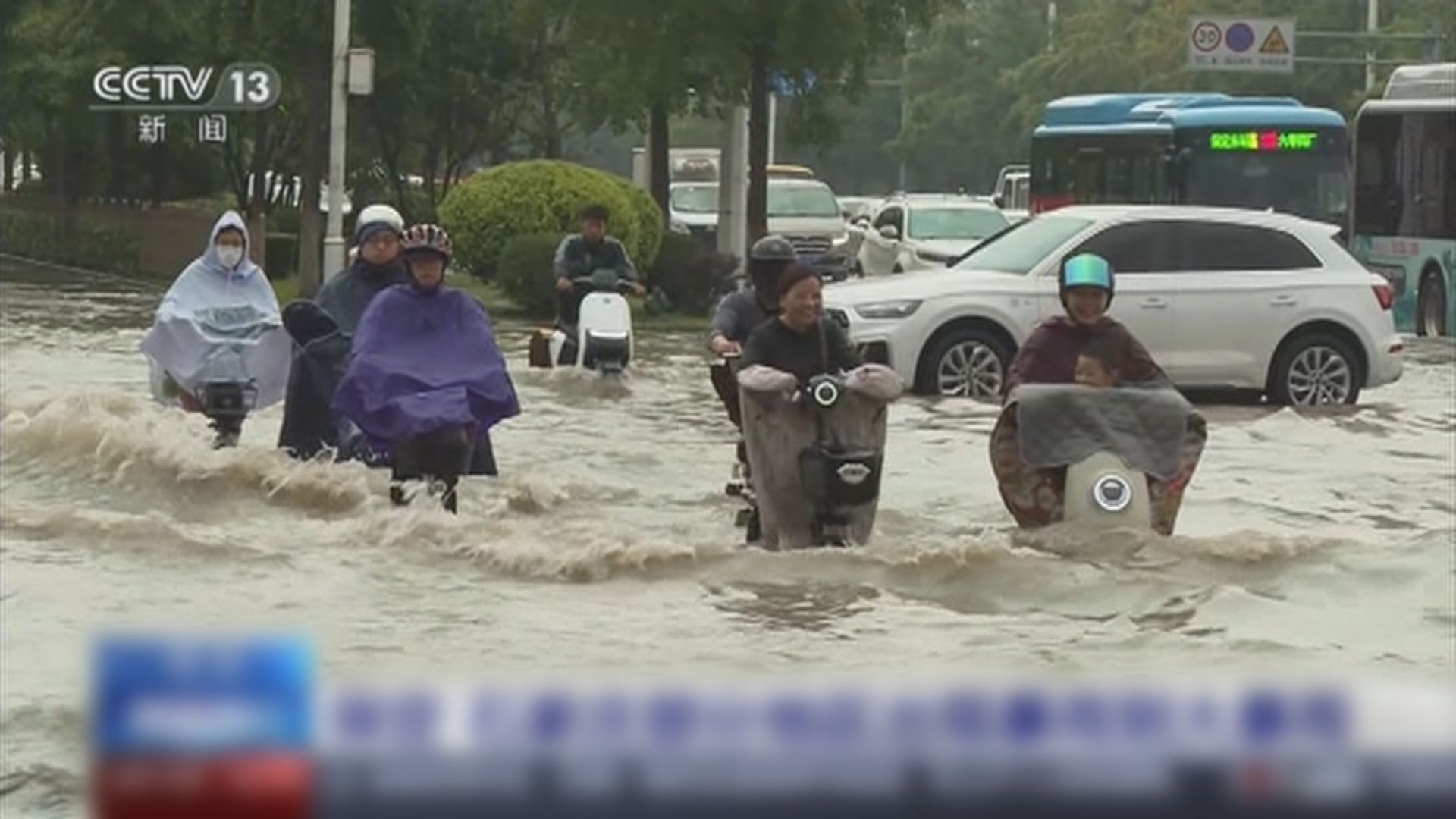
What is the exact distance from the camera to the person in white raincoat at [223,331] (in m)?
15.8

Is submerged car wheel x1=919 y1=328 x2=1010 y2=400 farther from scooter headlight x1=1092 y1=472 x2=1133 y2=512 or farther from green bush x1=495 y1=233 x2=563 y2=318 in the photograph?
green bush x1=495 y1=233 x2=563 y2=318

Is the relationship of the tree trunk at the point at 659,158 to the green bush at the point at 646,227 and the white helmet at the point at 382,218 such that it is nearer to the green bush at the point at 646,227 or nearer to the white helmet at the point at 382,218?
the green bush at the point at 646,227

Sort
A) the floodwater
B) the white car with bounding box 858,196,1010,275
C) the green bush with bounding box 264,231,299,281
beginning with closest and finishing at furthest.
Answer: the floodwater
the white car with bounding box 858,196,1010,275
the green bush with bounding box 264,231,299,281

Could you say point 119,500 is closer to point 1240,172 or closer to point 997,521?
point 997,521

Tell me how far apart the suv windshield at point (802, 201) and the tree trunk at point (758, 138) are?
795cm

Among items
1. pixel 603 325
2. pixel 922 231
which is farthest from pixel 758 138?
pixel 603 325

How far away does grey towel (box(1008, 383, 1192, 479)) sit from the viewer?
1179 cm

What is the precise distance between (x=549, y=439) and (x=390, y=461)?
505 centimetres

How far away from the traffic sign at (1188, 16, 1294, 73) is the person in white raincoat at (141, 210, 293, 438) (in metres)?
45.3

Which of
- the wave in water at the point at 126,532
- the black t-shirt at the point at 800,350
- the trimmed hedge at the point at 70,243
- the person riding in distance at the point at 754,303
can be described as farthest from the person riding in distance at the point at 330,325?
the trimmed hedge at the point at 70,243

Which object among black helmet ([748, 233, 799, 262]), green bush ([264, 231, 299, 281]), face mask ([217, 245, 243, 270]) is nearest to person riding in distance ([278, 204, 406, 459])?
face mask ([217, 245, 243, 270])

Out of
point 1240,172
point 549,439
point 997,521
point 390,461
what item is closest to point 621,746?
point 390,461

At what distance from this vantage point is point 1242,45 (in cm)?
6066

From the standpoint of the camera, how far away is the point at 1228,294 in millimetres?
21188
